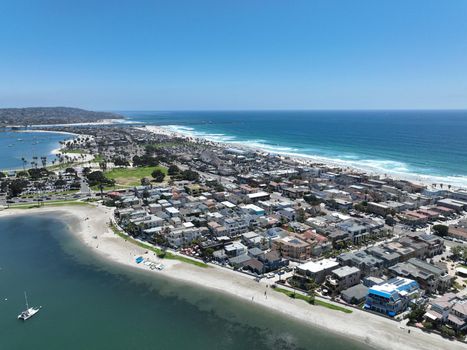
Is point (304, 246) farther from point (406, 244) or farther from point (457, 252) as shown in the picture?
point (457, 252)

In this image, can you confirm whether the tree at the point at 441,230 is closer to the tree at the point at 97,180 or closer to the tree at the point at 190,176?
the tree at the point at 190,176

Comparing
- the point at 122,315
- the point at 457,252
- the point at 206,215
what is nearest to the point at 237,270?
the point at 122,315

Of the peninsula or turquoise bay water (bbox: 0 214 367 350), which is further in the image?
the peninsula

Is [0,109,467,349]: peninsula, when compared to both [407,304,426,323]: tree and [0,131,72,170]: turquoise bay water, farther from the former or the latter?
[0,131,72,170]: turquoise bay water

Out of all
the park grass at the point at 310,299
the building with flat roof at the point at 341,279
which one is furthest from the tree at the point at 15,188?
the building with flat roof at the point at 341,279

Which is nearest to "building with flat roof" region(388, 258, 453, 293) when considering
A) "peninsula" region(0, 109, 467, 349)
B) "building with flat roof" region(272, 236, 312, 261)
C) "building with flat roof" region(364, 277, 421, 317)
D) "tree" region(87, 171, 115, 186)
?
"peninsula" region(0, 109, 467, 349)

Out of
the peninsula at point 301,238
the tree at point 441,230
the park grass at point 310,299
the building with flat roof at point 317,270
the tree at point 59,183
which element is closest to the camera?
the peninsula at point 301,238
